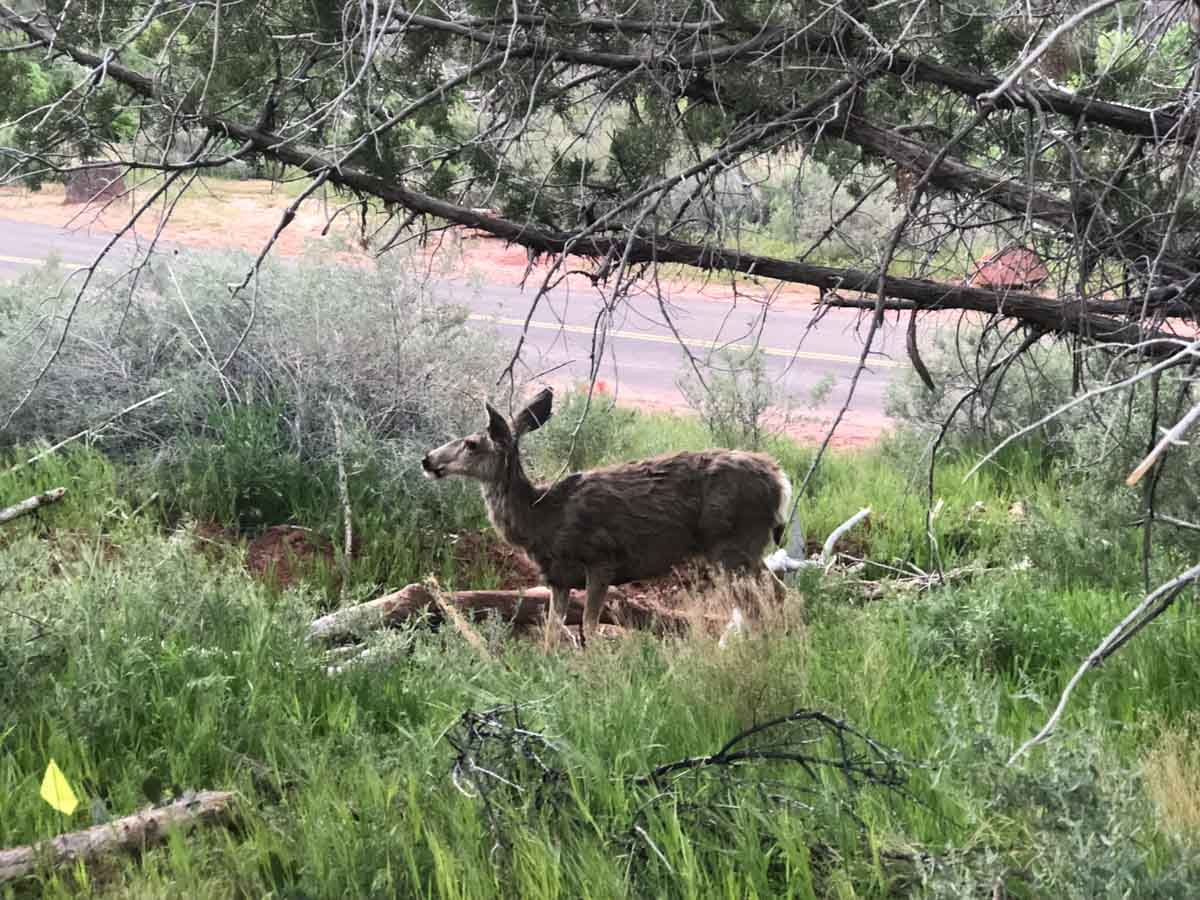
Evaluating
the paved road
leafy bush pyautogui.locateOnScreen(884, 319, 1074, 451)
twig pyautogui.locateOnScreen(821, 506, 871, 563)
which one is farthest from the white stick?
the paved road

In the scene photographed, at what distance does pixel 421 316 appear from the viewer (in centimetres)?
986

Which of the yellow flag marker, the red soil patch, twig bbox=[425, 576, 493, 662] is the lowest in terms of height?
the red soil patch

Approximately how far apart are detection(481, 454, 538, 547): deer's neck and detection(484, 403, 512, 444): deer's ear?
257 mm

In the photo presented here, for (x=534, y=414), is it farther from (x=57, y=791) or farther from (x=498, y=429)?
(x=57, y=791)

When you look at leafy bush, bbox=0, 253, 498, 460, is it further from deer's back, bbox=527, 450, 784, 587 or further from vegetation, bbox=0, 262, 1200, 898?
deer's back, bbox=527, 450, 784, 587

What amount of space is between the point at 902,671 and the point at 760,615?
2.18 feet

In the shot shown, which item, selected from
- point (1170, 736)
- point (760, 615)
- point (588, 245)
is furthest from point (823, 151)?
point (1170, 736)

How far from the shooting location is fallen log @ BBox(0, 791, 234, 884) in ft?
13.5

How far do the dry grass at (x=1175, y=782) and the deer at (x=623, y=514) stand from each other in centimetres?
320

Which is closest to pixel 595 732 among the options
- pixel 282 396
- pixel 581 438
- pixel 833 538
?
pixel 833 538

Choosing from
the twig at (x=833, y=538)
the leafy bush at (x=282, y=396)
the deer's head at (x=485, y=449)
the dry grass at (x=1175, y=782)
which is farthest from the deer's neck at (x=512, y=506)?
the dry grass at (x=1175, y=782)

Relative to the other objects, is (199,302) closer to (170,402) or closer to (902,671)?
(170,402)

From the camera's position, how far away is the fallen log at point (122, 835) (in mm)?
4109

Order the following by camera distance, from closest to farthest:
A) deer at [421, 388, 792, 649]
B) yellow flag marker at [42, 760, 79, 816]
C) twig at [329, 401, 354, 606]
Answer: yellow flag marker at [42, 760, 79, 816]
deer at [421, 388, 792, 649]
twig at [329, 401, 354, 606]
